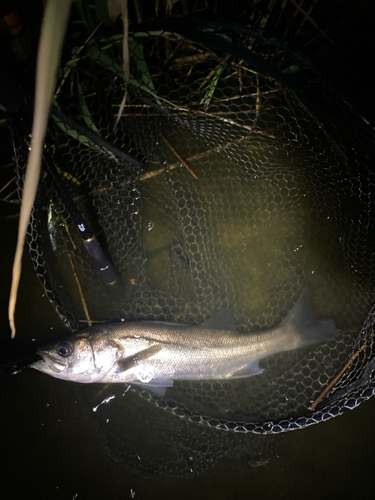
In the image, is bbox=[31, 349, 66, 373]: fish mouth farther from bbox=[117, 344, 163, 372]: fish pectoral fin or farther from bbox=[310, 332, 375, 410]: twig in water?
bbox=[310, 332, 375, 410]: twig in water

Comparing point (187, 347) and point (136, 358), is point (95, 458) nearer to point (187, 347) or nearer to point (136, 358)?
point (136, 358)

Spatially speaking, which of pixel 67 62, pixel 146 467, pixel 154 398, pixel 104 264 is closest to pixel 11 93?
pixel 67 62

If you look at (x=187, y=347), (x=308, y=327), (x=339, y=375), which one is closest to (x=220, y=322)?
(x=187, y=347)

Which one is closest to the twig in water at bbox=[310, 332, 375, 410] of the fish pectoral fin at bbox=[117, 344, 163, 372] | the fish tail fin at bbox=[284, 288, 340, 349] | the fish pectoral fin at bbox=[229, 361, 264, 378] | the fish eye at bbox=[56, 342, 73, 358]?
the fish tail fin at bbox=[284, 288, 340, 349]

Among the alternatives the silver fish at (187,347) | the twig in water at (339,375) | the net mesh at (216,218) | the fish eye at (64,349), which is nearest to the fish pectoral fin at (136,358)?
the silver fish at (187,347)

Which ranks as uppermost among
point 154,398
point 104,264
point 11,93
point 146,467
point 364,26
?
point 11,93

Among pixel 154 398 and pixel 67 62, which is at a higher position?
pixel 67 62

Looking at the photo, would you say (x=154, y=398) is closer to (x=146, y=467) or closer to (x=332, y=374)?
(x=146, y=467)
